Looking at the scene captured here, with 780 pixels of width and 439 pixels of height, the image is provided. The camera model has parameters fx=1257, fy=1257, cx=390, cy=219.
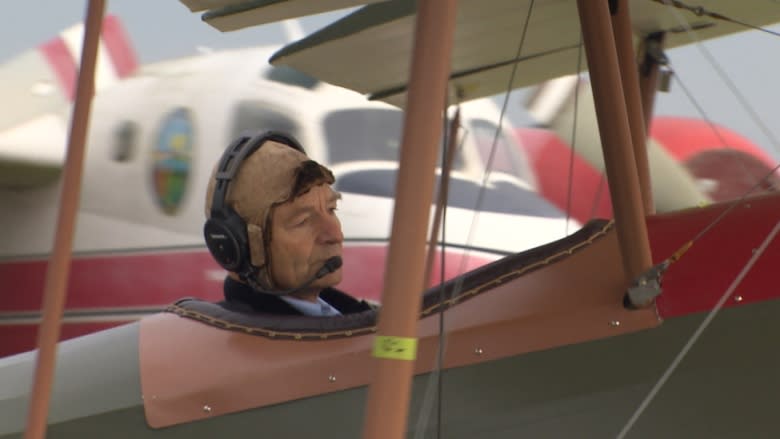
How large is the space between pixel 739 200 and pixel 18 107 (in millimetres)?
8887

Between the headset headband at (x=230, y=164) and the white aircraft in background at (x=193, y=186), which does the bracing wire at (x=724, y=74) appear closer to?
the headset headband at (x=230, y=164)

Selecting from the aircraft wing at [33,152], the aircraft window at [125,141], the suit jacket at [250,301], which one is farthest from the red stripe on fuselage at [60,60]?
the suit jacket at [250,301]

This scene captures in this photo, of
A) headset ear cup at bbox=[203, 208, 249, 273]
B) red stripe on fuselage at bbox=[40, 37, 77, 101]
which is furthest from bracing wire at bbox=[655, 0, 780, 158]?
red stripe on fuselage at bbox=[40, 37, 77, 101]

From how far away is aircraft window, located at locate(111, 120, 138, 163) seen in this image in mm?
8641

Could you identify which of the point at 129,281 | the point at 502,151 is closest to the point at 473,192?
Answer: the point at 502,151

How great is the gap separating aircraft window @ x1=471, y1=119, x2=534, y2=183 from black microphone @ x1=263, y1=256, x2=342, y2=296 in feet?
20.2

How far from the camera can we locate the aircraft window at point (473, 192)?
806cm

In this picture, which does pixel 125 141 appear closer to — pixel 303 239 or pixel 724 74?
pixel 724 74

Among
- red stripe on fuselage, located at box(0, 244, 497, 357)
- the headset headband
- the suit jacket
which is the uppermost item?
red stripe on fuselage, located at box(0, 244, 497, 357)

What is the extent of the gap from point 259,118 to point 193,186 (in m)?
0.66

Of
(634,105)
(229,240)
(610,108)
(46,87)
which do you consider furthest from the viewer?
(46,87)

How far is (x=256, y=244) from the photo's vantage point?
8.25 ft

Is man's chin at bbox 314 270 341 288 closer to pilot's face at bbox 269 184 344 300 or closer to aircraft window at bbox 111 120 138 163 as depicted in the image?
pilot's face at bbox 269 184 344 300

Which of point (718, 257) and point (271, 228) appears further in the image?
point (271, 228)
